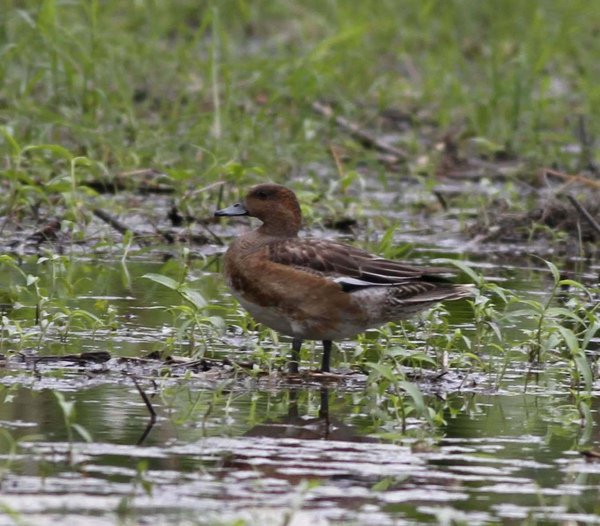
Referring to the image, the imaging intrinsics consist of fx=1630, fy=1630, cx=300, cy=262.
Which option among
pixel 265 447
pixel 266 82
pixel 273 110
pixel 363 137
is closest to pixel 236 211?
pixel 265 447

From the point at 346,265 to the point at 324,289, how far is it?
0.22m

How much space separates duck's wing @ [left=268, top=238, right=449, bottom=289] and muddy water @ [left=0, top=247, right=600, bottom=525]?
518 millimetres

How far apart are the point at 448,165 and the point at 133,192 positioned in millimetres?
3560

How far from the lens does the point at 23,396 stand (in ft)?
22.9

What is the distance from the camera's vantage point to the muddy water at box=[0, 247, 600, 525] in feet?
17.8

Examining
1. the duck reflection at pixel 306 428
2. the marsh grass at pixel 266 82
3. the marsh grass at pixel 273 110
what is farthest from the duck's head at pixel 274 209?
the marsh grass at pixel 266 82

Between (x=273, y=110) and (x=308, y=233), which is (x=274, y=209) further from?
(x=273, y=110)

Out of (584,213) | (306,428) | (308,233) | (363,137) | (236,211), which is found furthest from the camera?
(363,137)

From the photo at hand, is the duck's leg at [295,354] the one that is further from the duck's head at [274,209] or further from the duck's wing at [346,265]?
the duck's head at [274,209]

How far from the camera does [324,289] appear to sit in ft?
25.6

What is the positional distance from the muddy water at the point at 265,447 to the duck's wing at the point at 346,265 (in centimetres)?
52

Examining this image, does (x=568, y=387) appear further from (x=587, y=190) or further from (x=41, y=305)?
(x=587, y=190)

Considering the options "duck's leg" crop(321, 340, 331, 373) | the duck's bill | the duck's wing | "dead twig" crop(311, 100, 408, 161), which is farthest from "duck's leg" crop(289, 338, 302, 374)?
"dead twig" crop(311, 100, 408, 161)

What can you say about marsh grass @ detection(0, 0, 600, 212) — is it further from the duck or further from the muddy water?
the muddy water
